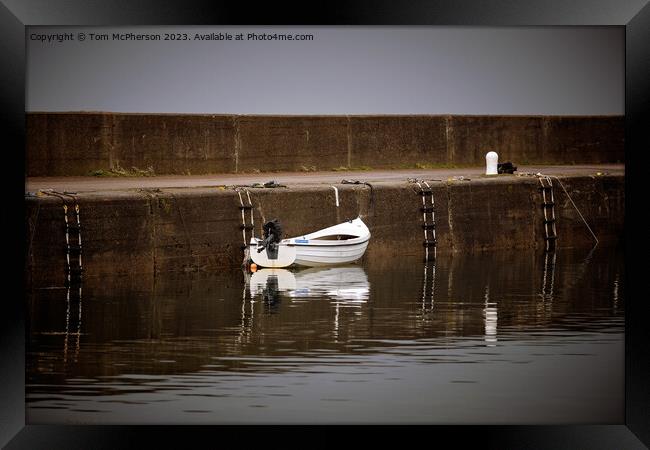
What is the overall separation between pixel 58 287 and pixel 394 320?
11.8 feet

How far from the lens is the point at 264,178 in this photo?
57.3ft

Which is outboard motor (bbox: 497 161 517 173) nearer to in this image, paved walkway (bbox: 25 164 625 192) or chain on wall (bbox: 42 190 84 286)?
paved walkway (bbox: 25 164 625 192)

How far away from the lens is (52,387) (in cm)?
881

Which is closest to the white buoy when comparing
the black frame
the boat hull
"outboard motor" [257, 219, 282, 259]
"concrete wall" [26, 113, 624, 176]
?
"concrete wall" [26, 113, 624, 176]

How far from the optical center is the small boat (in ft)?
50.8

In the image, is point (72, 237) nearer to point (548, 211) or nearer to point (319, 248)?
point (319, 248)

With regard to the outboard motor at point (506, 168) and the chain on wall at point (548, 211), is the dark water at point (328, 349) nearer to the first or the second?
the chain on wall at point (548, 211)

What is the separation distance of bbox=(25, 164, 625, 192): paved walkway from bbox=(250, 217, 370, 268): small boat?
85 cm
